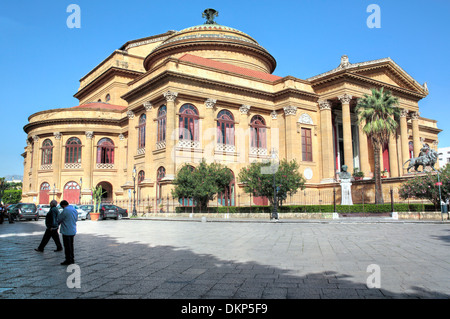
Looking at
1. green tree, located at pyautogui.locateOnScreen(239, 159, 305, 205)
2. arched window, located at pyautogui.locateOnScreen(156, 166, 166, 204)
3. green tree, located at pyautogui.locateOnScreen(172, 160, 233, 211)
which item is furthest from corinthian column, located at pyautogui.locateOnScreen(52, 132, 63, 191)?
green tree, located at pyautogui.locateOnScreen(239, 159, 305, 205)

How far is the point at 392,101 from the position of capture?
97.6 feet

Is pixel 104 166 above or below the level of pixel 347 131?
below

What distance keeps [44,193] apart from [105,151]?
26.7 feet

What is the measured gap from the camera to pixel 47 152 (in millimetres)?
43562

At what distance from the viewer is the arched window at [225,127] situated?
35.4 metres

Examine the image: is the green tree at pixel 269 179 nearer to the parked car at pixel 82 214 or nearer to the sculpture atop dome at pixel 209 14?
the parked car at pixel 82 214

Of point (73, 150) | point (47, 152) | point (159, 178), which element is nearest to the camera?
point (159, 178)

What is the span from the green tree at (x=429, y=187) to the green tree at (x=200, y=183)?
12999 millimetres

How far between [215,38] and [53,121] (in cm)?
2059

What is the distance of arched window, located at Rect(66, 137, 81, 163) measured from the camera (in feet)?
141

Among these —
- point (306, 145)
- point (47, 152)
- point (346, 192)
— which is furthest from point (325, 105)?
→ point (47, 152)

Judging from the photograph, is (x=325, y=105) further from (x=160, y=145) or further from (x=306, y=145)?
(x=160, y=145)

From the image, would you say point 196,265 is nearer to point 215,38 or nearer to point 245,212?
point 245,212

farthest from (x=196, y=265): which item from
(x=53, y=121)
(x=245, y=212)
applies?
(x=53, y=121)
